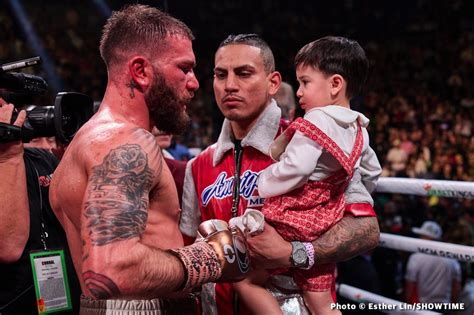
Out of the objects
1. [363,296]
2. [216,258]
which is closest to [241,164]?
[216,258]

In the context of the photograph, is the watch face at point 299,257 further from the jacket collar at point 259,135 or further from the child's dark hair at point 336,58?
the child's dark hair at point 336,58

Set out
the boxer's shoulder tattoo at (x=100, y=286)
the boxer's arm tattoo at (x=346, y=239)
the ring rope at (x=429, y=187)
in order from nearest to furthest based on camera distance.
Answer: the boxer's shoulder tattoo at (x=100, y=286), the boxer's arm tattoo at (x=346, y=239), the ring rope at (x=429, y=187)

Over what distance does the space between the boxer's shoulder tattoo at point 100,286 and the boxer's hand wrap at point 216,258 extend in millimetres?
182

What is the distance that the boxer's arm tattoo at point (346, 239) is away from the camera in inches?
74.0

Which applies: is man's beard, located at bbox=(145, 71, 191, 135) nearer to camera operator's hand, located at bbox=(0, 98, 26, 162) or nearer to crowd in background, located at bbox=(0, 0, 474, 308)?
camera operator's hand, located at bbox=(0, 98, 26, 162)

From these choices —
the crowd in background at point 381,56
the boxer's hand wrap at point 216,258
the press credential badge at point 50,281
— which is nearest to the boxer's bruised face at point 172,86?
the boxer's hand wrap at point 216,258

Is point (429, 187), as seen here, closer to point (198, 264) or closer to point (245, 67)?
point (245, 67)

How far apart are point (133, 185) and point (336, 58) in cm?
89

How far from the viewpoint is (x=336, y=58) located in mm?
1948

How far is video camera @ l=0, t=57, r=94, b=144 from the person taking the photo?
1775mm

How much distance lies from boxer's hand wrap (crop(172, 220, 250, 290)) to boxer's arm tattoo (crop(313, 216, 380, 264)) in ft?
1.19

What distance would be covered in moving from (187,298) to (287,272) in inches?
17.7

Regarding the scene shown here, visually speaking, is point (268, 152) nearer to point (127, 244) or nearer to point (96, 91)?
point (127, 244)

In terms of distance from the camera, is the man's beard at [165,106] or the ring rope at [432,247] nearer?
the man's beard at [165,106]
